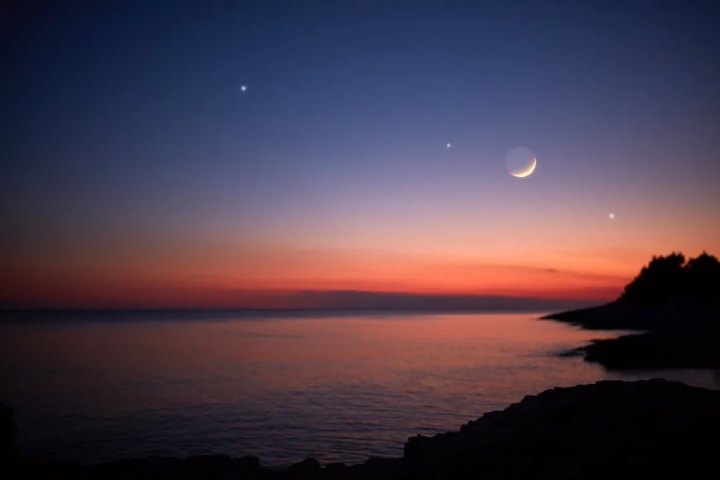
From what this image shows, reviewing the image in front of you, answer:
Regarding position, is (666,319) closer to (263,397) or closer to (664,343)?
(664,343)

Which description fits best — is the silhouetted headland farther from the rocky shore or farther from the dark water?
the rocky shore

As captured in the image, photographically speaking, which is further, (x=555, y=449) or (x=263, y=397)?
(x=263, y=397)

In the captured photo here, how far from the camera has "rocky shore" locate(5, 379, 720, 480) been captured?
912 centimetres

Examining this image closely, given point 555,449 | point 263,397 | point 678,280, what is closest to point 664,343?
point 263,397

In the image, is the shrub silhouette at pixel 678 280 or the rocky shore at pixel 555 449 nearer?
the rocky shore at pixel 555 449

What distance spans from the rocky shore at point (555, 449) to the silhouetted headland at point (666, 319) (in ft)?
90.3

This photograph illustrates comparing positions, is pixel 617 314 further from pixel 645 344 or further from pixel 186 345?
pixel 186 345

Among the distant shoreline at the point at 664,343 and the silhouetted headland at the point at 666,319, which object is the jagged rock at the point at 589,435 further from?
the silhouetted headland at the point at 666,319

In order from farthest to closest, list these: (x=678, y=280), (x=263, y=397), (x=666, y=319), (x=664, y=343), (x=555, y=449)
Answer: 1. (x=678, y=280)
2. (x=666, y=319)
3. (x=664, y=343)
4. (x=263, y=397)
5. (x=555, y=449)

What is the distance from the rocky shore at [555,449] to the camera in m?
9.12

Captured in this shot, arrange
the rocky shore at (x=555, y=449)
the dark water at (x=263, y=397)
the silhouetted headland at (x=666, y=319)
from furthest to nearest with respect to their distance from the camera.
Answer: the silhouetted headland at (x=666, y=319) < the dark water at (x=263, y=397) < the rocky shore at (x=555, y=449)

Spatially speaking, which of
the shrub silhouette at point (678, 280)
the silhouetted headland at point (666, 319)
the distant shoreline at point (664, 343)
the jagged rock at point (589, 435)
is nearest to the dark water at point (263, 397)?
the distant shoreline at point (664, 343)

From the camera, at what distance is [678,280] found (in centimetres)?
9825

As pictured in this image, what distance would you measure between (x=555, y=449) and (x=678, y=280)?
353 ft
